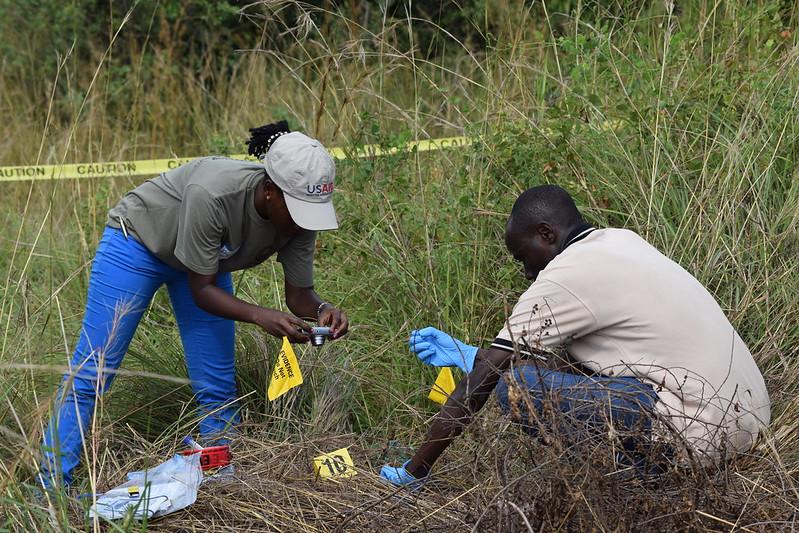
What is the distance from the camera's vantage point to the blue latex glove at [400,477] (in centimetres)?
355

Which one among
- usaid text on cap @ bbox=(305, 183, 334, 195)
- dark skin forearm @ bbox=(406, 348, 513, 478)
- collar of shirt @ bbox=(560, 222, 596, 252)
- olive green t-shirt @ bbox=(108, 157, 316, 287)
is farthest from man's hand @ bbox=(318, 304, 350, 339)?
collar of shirt @ bbox=(560, 222, 596, 252)

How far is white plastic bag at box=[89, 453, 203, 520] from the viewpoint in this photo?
328 cm

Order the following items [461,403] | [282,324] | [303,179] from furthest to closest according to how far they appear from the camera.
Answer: [282,324] → [303,179] → [461,403]

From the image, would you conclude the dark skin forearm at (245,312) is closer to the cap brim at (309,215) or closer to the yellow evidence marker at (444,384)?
the cap brim at (309,215)

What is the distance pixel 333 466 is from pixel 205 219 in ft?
3.34

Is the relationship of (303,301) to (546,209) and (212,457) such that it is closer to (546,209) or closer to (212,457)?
(212,457)

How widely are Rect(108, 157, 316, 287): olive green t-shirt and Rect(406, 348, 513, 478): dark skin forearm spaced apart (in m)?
0.98

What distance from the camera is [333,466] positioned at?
3836 millimetres

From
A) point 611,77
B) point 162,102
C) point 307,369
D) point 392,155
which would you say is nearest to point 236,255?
point 307,369

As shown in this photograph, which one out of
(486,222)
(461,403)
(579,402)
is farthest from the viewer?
(486,222)

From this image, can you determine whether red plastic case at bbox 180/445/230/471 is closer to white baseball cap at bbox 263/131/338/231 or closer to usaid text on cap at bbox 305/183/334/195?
white baseball cap at bbox 263/131/338/231

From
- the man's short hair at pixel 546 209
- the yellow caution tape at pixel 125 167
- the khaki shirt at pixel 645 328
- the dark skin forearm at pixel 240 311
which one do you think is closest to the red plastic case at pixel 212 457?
the dark skin forearm at pixel 240 311

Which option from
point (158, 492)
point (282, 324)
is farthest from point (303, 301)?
point (158, 492)

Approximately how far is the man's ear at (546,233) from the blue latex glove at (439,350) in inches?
20.0
